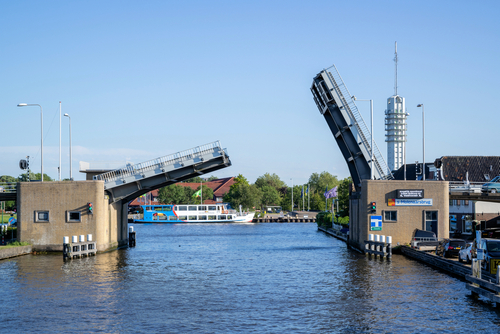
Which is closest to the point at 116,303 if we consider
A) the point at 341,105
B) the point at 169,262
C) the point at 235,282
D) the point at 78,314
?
the point at 78,314

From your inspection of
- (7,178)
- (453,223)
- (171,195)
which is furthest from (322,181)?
(453,223)

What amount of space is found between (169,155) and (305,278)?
16001mm

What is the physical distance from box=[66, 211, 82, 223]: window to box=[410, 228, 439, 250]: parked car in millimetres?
21703

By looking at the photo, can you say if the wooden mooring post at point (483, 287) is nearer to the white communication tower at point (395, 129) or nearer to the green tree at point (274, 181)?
the white communication tower at point (395, 129)

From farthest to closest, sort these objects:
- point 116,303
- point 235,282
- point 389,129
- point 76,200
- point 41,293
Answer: point 389,129 < point 76,200 < point 235,282 < point 41,293 < point 116,303

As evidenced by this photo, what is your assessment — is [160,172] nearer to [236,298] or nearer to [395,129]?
[236,298]

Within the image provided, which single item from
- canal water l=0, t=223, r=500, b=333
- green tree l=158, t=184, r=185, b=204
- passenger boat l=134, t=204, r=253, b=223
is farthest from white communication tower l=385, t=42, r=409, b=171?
canal water l=0, t=223, r=500, b=333

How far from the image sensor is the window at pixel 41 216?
118 ft

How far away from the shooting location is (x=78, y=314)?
17.9 metres

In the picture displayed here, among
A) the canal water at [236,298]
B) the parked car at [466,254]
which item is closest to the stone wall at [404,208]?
the canal water at [236,298]

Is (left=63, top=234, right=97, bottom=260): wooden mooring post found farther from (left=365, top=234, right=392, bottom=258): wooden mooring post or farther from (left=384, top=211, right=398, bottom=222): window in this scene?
(left=384, top=211, right=398, bottom=222): window

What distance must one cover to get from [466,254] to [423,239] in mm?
8390

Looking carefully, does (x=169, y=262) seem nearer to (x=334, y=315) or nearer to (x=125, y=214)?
(x=125, y=214)

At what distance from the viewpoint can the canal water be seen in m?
16.5
